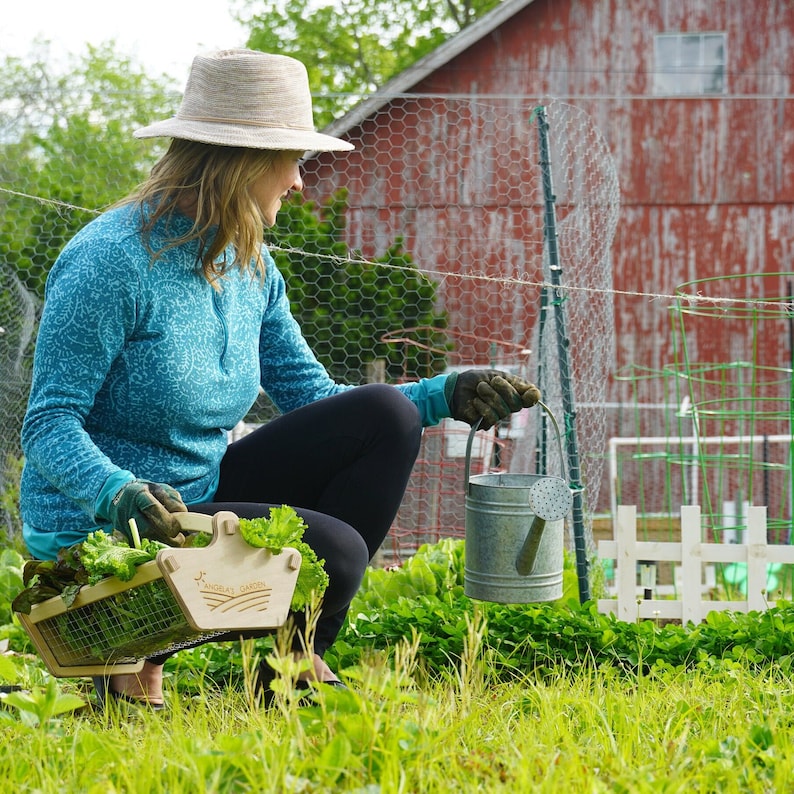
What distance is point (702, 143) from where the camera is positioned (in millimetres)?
10500

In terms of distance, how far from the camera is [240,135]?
2051 millimetres

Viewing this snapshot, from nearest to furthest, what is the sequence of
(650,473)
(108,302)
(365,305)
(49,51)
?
(108,302)
(365,305)
(650,473)
(49,51)

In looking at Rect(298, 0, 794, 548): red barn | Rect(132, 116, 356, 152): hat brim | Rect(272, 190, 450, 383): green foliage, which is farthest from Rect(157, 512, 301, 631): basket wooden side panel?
Rect(298, 0, 794, 548): red barn

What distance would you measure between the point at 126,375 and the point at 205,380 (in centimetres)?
16

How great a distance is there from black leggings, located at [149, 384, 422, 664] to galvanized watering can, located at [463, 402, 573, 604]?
229mm

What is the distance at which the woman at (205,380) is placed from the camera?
1.95 metres

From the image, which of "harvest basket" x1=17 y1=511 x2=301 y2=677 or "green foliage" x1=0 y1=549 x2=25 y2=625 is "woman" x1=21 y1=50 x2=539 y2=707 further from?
"green foliage" x1=0 y1=549 x2=25 y2=625

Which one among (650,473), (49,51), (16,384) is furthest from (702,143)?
(49,51)

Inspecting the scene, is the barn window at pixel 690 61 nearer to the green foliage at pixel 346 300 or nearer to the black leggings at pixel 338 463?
the green foliage at pixel 346 300

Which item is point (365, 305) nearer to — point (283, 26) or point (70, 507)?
point (70, 507)

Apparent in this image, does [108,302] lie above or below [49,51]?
below

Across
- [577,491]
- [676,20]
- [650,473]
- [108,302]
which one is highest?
[676,20]

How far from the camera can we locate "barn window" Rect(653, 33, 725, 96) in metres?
11.0

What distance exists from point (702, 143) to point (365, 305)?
184 inches
